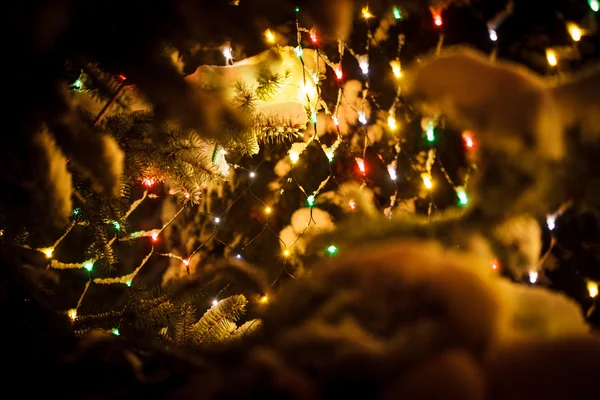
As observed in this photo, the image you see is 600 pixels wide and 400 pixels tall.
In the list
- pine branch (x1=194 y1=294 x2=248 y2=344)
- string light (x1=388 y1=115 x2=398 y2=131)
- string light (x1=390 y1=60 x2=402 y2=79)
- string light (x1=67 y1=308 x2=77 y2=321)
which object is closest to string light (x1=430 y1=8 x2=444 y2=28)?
string light (x1=390 y1=60 x2=402 y2=79)

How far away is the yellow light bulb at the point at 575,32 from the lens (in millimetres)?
867

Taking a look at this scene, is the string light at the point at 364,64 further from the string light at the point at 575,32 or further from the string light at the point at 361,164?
the string light at the point at 575,32

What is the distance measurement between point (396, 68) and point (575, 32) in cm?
46

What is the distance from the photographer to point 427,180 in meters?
1.17

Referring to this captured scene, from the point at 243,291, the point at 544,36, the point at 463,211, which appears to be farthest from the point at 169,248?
the point at 544,36

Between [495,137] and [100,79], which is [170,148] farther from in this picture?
[495,137]

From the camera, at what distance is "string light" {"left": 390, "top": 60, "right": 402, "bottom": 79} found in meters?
1.16

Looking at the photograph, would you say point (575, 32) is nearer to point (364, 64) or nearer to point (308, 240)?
point (364, 64)

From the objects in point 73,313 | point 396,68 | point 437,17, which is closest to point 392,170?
point 396,68

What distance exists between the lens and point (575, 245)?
880 millimetres

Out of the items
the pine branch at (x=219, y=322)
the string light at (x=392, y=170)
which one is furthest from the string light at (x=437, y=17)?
the pine branch at (x=219, y=322)

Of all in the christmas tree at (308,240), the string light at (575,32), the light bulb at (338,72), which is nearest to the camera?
the christmas tree at (308,240)

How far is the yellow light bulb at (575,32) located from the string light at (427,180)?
49cm

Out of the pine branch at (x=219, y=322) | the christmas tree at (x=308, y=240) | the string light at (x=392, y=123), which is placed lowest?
the pine branch at (x=219, y=322)
